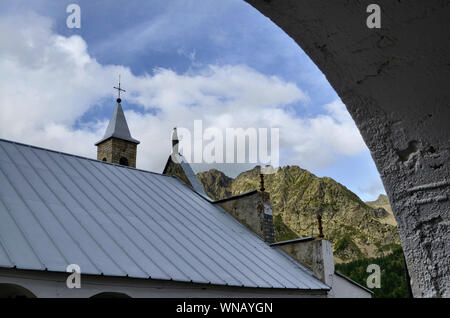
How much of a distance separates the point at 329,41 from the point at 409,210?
2.32 feet

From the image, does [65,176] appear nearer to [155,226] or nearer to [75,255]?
[155,226]

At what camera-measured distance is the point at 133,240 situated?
943 centimetres

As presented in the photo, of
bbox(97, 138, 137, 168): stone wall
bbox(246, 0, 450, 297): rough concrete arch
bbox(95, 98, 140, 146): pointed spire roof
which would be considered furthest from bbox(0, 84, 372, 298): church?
bbox(246, 0, 450, 297): rough concrete arch

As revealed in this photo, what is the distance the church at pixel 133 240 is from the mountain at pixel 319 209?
1114 inches

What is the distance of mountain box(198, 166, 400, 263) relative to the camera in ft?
144

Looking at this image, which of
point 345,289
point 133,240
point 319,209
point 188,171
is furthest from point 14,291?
point 319,209

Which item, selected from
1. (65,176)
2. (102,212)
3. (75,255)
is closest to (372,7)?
(75,255)

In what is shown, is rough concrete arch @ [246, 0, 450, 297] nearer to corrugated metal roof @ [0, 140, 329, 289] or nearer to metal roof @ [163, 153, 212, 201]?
corrugated metal roof @ [0, 140, 329, 289]

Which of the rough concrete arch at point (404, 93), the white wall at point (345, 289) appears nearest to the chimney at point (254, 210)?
the white wall at point (345, 289)

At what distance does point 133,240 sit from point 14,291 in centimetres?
262

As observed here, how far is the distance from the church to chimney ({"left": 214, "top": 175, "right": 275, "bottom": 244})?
0.03 meters

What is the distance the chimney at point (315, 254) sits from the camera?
42.4 feet

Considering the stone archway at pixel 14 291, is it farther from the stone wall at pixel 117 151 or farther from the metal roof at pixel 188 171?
the stone wall at pixel 117 151
